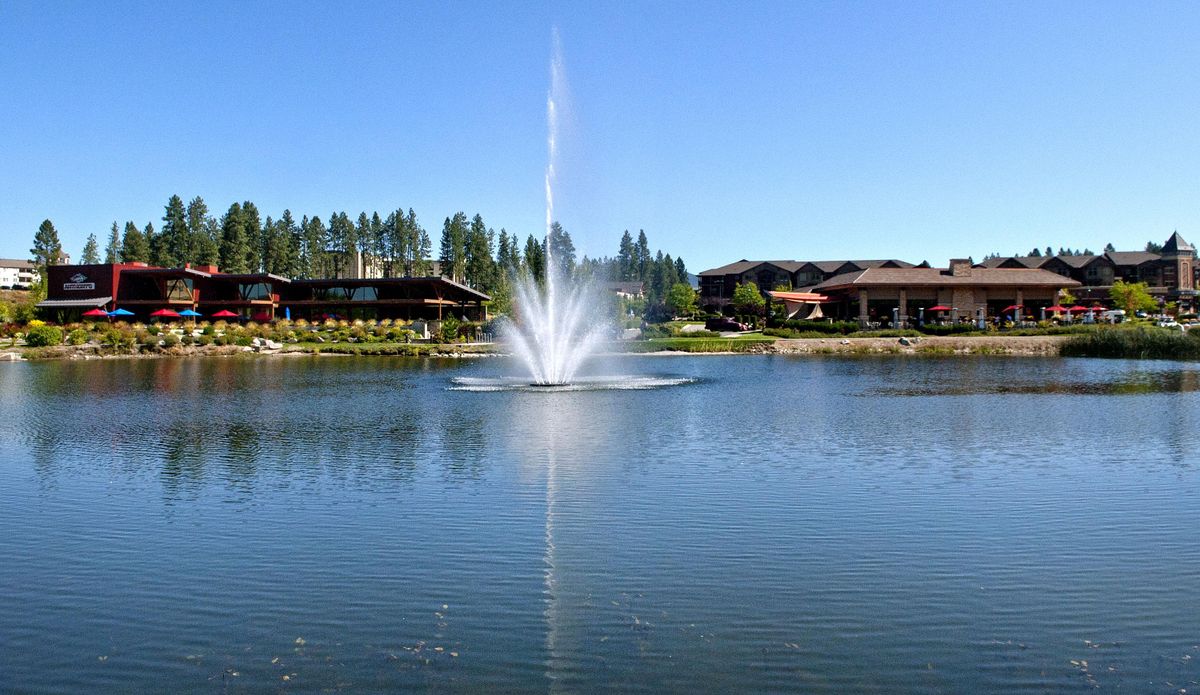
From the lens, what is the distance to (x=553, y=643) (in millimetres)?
8977

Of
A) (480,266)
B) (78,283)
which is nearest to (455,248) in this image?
(480,266)

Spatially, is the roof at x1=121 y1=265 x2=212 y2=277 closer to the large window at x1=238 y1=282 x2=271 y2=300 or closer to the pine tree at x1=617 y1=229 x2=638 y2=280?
the large window at x1=238 y1=282 x2=271 y2=300

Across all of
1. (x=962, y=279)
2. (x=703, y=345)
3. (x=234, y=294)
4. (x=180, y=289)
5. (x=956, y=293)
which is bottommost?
(x=703, y=345)

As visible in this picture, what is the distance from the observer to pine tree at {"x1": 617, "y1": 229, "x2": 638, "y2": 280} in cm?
18212

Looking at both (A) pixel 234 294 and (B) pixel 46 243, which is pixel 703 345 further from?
(B) pixel 46 243

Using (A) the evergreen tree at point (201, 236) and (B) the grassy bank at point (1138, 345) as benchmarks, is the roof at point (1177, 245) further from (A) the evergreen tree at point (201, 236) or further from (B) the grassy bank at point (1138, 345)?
(A) the evergreen tree at point (201, 236)

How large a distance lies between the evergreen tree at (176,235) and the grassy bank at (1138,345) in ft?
331

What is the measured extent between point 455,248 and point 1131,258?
3514 inches

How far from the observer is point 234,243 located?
11744 cm

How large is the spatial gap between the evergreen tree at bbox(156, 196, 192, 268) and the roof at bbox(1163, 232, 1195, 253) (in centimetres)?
12500

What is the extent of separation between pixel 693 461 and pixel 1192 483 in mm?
9041

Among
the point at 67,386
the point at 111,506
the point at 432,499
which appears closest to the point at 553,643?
the point at 432,499

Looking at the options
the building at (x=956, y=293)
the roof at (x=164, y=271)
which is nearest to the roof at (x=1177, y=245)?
the building at (x=956, y=293)

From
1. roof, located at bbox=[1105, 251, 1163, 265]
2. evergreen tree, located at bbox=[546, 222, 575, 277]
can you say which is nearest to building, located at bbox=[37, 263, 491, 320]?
evergreen tree, located at bbox=[546, 222, 575, 277]
